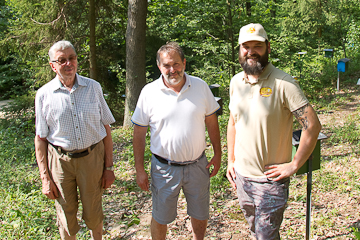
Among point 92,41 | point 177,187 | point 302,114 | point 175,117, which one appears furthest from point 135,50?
point 302,114

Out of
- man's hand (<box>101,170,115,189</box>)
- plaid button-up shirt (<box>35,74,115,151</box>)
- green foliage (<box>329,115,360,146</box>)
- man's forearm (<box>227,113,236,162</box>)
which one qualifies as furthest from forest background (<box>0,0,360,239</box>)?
man's forearm (<box>227,113,236,162</box>)

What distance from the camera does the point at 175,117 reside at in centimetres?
253

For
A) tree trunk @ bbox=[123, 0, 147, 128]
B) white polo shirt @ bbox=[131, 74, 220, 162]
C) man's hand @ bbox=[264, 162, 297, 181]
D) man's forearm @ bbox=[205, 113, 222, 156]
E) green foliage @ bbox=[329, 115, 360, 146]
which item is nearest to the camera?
man's hand @ bbox=[264, 162, 297, 181]

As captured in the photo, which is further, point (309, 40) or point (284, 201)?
point (309, 40)

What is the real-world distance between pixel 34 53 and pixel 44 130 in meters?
7.08

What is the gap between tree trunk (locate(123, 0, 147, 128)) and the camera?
702cm

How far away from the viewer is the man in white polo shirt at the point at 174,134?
2.55 metres

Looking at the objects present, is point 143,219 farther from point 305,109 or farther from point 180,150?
point 305,109

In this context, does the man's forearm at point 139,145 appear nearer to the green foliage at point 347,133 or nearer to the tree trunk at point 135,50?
the green foliage at point 347,133

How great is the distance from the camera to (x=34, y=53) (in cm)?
869

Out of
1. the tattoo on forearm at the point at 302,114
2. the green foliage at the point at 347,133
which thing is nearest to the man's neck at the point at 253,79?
the tattoo on forearm at the point at 302,114

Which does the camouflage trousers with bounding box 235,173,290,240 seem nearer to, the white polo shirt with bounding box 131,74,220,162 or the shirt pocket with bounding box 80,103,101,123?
the white polo shirt with bounding box 131,74,220,162

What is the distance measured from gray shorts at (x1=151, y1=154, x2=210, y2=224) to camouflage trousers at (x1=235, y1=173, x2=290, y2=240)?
44 cm

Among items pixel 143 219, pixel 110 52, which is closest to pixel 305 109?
pixel 143 219
